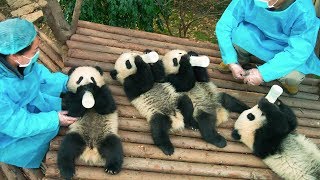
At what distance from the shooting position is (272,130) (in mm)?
3322

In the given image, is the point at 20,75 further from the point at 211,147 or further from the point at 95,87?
the point at 211,147

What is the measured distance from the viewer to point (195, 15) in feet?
28.0

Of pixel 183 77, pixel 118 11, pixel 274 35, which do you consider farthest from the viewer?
pixel 118 11

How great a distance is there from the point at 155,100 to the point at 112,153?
2.23 ft

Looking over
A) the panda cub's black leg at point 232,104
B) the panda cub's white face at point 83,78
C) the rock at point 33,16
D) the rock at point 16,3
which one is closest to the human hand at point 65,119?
the panda cub's white face at point 83,78

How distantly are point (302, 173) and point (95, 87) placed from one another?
187 cm

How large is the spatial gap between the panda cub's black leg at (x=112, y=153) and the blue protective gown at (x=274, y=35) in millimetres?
1571

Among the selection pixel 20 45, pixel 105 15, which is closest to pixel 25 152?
pixel 20 45

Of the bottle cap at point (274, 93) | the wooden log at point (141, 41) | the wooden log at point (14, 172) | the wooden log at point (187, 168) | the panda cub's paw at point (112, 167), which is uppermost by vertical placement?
the bottle cap at point (274, 93)

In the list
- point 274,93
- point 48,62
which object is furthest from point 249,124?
point 48,62

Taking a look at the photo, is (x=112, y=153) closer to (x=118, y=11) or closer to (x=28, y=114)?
(x=28, y=114)

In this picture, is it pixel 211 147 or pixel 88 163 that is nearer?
pixel 88 163

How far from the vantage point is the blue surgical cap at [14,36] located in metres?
2.81

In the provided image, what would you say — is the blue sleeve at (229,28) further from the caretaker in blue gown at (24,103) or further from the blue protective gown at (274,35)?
the caretaker in blue gown at (24,103)
